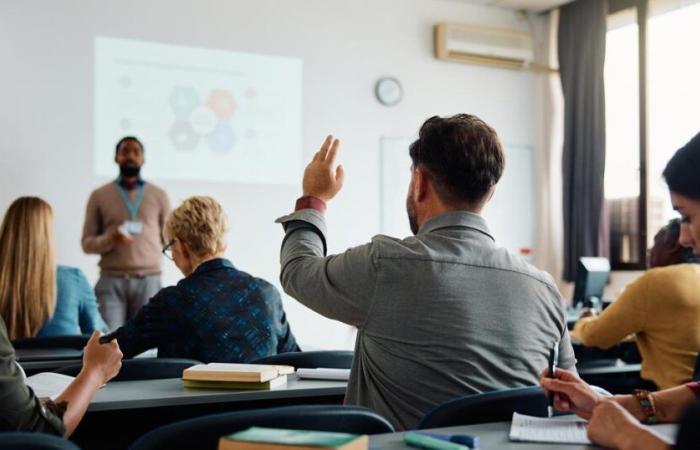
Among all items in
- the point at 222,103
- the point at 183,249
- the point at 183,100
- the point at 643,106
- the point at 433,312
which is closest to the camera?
the point at 433,312

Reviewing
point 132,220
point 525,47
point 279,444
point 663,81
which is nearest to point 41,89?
point 132,220

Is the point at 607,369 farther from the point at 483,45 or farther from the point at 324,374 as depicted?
the point at 483,45

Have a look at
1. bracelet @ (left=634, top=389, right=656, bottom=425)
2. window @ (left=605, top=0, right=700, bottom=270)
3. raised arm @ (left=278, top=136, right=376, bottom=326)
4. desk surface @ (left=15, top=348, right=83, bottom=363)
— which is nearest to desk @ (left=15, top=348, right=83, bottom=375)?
desk surface @ (left=15, top=348, right=83, bottom=363)

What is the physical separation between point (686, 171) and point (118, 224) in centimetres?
460

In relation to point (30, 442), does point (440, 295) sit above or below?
above

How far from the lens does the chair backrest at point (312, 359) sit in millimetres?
2600

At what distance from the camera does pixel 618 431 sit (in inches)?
51.9

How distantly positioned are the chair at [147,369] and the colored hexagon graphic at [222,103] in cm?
411

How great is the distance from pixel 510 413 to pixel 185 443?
700 millimetres

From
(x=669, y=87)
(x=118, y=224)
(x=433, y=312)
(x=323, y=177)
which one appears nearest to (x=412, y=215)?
(x=323, y=177)

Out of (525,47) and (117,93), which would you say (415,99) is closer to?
(525,47)

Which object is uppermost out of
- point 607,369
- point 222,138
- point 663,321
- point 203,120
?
point 203,120

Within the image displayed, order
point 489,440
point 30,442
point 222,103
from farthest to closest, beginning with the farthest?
point 222,103
point 489,440
point 30,442

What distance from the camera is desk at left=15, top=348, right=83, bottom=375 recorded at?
107 inches
